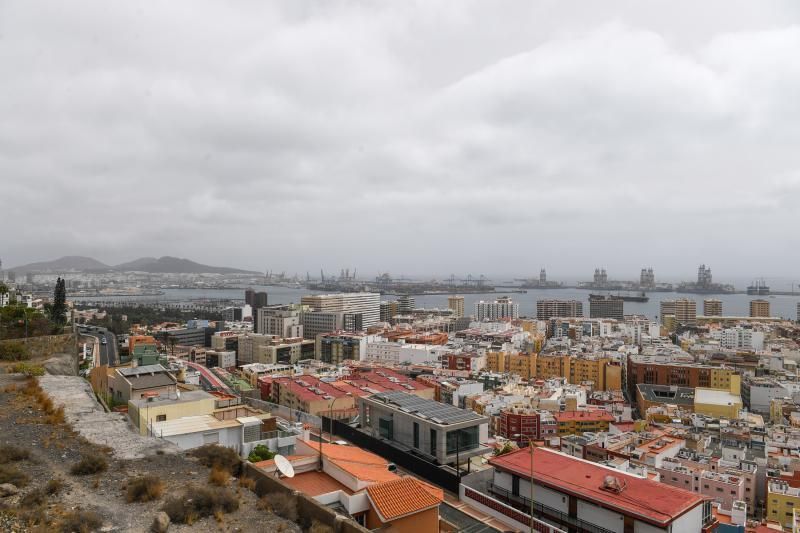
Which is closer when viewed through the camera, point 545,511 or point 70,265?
point 545,511

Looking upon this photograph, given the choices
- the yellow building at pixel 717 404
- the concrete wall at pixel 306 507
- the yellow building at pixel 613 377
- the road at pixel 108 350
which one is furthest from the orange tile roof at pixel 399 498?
the yellow building at pixel 613 377

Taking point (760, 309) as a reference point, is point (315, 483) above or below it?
above

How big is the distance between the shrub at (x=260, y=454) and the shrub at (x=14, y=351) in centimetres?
219

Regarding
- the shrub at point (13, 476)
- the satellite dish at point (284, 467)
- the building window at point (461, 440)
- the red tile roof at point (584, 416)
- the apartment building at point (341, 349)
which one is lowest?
the red tile roof at point (584, 416)

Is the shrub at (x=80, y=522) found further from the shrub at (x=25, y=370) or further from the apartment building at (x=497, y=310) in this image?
the apartment building at (x=497, y=310)

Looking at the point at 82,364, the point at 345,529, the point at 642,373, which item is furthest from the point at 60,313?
the point at 642,373

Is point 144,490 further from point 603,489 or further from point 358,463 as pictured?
point 603,489

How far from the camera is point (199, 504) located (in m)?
1.77

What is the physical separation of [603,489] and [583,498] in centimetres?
15

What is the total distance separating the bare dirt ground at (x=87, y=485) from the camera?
164 centimetres

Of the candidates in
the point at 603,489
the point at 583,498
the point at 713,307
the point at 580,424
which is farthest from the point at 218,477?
the point at 713,307

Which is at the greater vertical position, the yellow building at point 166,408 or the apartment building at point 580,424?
the yellow building at point 166,408

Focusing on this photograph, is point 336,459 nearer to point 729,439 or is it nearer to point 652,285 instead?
point 729,439

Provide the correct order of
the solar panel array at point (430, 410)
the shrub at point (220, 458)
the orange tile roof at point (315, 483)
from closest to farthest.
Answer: the shrub at point (220, 458) < the orange tile roof at point (315, 483) < the solar panel array at point (430, 410)
